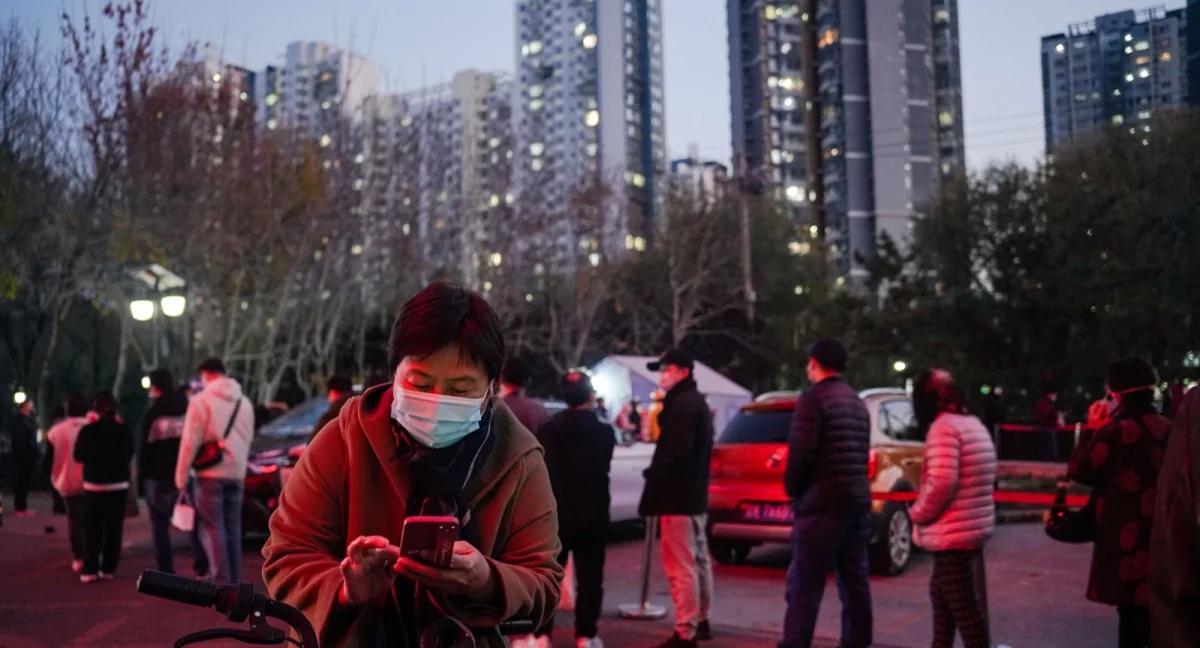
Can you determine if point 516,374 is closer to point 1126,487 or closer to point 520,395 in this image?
point 520,395

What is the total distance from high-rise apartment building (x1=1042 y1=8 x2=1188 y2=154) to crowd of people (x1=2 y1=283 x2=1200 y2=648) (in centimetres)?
932

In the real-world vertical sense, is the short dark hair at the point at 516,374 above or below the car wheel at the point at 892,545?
above

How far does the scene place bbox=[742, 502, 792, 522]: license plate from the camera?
36.1 ft

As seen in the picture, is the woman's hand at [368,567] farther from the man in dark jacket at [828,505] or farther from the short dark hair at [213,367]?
the short dark hair at [213,367]

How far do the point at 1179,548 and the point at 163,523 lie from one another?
9995 mm

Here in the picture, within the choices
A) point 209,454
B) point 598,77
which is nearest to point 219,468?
point 209,454

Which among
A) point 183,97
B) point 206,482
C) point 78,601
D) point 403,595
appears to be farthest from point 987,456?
point 183,97

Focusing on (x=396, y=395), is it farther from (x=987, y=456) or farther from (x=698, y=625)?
(x=698, y=625)

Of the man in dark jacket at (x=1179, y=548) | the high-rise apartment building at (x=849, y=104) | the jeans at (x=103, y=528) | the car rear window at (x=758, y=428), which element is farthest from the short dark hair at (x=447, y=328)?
the high-rise apartment building at (x=849, y=104)

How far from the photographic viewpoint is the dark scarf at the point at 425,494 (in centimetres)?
235

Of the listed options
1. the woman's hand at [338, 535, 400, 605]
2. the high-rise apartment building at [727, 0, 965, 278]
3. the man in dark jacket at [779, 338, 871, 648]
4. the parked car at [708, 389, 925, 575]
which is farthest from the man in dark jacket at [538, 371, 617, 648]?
the high-rise apartment building at [727, 0, 965, 278]

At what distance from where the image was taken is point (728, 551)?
1226 cm

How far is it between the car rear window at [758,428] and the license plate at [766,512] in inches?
24.8

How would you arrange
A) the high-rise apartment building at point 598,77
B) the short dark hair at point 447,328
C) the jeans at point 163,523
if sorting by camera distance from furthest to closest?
the high-rise apartment building at point 598,77
the jeans at point 163,523
the short dark hair at point 447,328
